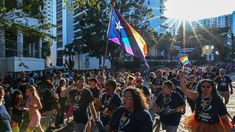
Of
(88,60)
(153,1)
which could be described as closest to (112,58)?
(88,60)

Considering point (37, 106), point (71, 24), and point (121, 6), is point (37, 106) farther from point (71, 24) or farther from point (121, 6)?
point (71, 24)

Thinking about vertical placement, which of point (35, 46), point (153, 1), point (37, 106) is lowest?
point (37, 106)

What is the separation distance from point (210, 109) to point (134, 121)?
6.71ft

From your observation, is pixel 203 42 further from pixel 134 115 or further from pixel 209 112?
pixel 134 115

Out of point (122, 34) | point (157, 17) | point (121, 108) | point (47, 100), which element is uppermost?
point (157, 17)

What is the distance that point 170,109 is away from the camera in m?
7.71

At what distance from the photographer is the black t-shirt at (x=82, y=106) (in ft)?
25.3

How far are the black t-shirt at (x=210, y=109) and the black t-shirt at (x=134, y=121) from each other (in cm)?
195

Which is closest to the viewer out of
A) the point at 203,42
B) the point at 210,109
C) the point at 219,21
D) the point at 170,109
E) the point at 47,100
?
the point at 210,109

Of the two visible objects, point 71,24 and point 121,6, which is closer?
point 121,6

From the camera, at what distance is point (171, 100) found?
306 inches

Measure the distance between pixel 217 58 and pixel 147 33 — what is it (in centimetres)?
4390

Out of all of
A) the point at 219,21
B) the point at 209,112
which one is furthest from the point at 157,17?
the point at 209,112

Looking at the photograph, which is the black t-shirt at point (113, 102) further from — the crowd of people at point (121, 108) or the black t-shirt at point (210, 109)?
the black t-shirt at point (210, 109)
